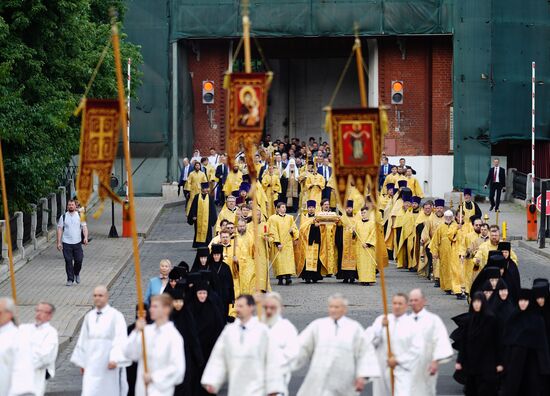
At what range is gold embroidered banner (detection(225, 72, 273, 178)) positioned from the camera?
1856 cm

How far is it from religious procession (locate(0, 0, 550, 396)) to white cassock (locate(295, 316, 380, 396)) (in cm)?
2

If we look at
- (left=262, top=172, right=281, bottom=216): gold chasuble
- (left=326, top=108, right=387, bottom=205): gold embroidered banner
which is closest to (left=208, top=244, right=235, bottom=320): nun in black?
(left=326, top=108, right=387, bottom=205): gold embroidered banner

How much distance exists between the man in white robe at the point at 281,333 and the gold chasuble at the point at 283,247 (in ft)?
46.7

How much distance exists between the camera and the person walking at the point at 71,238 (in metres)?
30.0

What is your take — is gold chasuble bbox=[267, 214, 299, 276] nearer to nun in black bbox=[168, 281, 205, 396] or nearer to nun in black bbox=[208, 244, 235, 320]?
nun in black bbox=[208, 244, 235, 320]

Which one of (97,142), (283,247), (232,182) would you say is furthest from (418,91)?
(97,142)

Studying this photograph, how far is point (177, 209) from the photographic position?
155ft

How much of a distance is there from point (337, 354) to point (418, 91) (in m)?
35.1

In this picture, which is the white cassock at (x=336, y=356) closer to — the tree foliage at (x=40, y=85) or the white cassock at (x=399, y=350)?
A: the white cassock at (x=399, y=350)

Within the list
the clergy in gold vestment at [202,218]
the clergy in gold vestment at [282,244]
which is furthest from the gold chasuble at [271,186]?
the clergy in gold vestment at [282,244]

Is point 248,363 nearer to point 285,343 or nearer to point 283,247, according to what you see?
point 285,343

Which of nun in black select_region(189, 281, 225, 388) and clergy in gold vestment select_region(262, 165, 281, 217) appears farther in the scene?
clergy in gold vestment select_region(262, 165, 281, 217)

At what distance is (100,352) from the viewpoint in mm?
18562

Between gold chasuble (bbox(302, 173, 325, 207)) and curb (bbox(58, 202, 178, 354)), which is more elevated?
gold chasuble (bbox(302, 173, 325, 207))
